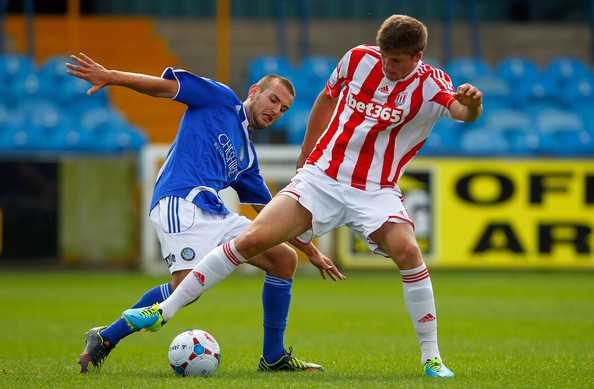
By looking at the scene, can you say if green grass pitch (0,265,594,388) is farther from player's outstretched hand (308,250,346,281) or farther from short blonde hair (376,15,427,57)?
short blonde hair (376,15,427,57)

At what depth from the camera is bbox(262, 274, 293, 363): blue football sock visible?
508 centimetres

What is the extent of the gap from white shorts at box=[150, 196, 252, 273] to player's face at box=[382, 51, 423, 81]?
1329 mm

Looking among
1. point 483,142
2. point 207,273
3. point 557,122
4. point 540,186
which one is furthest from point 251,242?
point 557,122

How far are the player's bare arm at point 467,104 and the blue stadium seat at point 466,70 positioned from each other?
13364 mm

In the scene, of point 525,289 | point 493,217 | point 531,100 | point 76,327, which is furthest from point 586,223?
point 76,327

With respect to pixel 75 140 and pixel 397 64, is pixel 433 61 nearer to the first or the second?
pixel 75 140

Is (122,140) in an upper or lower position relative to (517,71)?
lower

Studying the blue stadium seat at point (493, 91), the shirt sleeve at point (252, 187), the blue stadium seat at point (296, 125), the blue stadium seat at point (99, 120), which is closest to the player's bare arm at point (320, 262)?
the shirt sleeve at point (252, 187)

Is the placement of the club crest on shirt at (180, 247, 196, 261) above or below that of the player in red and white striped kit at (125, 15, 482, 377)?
below

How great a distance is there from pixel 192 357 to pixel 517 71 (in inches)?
603

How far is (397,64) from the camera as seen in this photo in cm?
457

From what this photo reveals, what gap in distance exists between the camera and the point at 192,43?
19.8 m

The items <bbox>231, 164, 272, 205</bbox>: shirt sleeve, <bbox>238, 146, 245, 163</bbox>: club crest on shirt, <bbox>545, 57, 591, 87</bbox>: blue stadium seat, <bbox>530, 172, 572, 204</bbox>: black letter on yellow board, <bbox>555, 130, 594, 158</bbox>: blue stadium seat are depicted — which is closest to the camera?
<bbox>238, 146, 245, 163</bbox>: club crest on shirt

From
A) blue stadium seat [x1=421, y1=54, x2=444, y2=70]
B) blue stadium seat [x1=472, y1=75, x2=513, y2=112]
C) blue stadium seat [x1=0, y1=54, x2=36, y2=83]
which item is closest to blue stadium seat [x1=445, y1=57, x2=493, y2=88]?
blue stadium seat [x1=472, y1=75, x2=513, y2=112]
